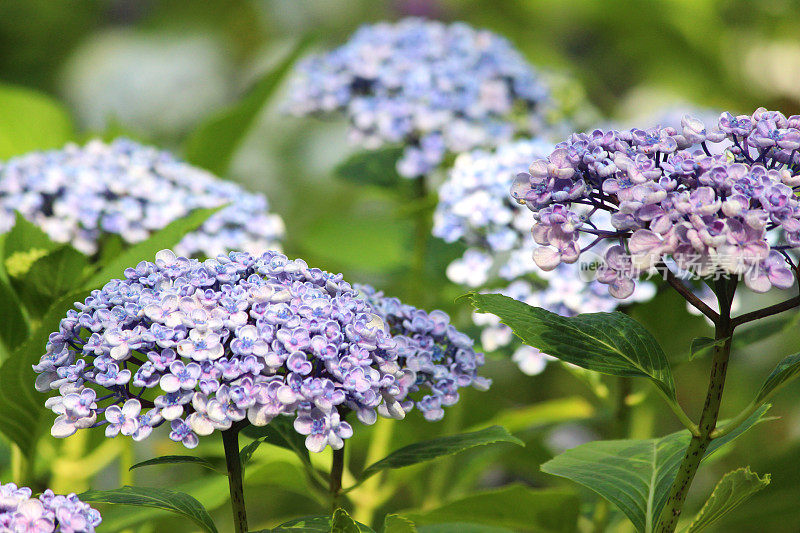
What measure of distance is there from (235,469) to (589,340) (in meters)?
0.38

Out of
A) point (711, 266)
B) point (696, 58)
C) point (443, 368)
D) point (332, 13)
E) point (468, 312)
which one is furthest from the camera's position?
point (332, 13)

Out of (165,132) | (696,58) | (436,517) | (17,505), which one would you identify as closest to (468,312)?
(436,517)

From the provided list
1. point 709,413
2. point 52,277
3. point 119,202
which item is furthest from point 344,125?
point 709,413

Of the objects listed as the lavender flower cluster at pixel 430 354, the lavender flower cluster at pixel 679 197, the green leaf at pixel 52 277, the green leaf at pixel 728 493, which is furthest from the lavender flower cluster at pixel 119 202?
the green leaf at pixel 728 493

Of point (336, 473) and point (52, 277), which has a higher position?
point (52, 277)

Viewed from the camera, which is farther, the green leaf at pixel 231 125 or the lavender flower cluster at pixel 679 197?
the green leaf at pixel 231 125

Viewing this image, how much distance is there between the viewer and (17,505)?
29.8 inches

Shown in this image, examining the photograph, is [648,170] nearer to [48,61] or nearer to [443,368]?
[443,368]

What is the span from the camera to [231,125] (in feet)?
5.83

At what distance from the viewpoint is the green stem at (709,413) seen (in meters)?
0.82

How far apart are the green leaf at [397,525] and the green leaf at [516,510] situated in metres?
0.32

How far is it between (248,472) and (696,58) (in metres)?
2.54

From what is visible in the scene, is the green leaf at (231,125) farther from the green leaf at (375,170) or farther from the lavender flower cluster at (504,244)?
the lavender flower cluster at (504,244)

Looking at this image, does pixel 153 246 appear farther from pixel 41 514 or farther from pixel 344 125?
pixel 344 125
